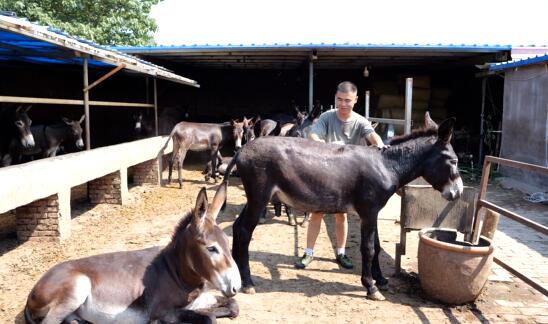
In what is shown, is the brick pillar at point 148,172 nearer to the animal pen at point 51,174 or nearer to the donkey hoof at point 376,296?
the animal pen at point 51,174

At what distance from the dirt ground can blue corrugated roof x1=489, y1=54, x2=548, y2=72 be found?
5333mm

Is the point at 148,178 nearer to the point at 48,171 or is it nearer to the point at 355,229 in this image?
the point at 48,171

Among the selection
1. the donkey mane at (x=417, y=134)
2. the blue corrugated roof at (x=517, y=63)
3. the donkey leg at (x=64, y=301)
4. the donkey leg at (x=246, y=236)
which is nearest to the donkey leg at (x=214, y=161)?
the donkey leg at (x=246, y=236)

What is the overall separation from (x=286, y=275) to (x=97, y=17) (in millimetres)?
22123

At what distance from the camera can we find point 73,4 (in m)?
21.1

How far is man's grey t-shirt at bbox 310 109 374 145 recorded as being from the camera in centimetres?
525

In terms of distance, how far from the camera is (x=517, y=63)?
1034 centimetres

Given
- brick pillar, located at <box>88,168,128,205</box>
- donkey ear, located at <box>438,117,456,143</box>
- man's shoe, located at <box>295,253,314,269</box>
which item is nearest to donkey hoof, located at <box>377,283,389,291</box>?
man's shoe, located at <box>295,253,314,269</box>

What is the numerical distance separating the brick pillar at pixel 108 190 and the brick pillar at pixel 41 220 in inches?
92.3

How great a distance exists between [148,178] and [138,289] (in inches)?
293

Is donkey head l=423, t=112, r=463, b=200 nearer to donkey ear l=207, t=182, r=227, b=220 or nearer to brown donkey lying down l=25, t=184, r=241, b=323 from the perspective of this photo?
donkey ear l=207, t=182, r=227, b=220

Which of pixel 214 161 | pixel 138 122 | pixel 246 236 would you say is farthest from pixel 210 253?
pixel 138 122

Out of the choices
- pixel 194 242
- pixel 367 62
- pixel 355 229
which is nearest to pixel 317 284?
pixel 194 242

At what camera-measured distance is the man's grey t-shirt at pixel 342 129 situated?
17.2 ft
